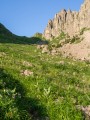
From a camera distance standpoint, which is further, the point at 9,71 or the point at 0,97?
the point at 9,71

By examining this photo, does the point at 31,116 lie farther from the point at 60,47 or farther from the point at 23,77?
the point at 60,47

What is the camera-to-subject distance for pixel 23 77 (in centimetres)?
2338

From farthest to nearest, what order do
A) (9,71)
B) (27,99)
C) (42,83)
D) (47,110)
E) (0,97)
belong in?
(9,71) → (42,83) → (27,99) → (47,110) → (0,97)

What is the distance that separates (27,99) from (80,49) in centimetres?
4044

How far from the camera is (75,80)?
25969 millimetres

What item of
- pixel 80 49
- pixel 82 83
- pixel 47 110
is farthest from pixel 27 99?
pixel 80 49

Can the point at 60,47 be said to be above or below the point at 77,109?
above

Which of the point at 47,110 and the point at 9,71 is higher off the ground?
the point at 9,71

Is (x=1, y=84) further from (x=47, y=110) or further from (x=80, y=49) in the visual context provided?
(x=80, y=49)

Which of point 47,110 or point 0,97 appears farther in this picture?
point 47,110

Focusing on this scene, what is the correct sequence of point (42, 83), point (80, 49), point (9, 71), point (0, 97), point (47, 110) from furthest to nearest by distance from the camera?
point (80, 49), point (9, 71), point (42, 83), point (47, 110), point (0, 97)

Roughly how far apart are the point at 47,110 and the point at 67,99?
76.4 inches

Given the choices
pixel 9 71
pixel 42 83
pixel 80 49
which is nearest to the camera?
pixel 42 83

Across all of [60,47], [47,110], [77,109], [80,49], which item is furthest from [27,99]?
[60,47]
